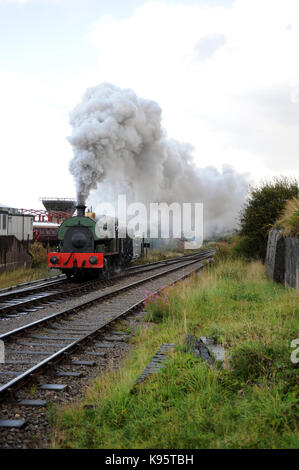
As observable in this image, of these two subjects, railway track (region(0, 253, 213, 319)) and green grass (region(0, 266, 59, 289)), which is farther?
green grass (region(0, 266, 59, 289))

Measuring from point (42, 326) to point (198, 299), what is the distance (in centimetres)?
334

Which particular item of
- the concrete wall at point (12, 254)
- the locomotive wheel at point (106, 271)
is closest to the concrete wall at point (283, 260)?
the locomotive wheel at point (106, 271)

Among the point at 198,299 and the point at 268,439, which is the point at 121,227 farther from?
the point at 268,439

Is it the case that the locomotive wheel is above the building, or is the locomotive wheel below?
below

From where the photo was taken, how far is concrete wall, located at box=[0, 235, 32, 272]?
16.1 m

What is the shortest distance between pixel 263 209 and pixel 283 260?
4.78 metres

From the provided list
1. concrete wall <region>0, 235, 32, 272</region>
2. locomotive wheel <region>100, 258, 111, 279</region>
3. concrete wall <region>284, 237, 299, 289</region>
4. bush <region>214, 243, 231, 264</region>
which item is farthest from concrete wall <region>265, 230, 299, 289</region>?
concrete wall <region>0, 235, 32, 272</region>

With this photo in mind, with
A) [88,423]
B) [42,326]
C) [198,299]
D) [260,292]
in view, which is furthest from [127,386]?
[260,292]

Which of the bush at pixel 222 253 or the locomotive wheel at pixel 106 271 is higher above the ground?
the bush at pixel 222 253

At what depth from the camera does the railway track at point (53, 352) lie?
14.5ft

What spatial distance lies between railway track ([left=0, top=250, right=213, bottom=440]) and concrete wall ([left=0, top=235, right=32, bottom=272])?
23.4ft

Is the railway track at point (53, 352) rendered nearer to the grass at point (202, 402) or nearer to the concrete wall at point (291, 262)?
the grass at point (202, 402)

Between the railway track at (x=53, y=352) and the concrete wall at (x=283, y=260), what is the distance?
3532mm

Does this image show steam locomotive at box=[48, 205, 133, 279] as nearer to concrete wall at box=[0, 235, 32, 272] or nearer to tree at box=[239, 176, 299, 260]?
concrete wall at box=[0, 235, 32, 272]
